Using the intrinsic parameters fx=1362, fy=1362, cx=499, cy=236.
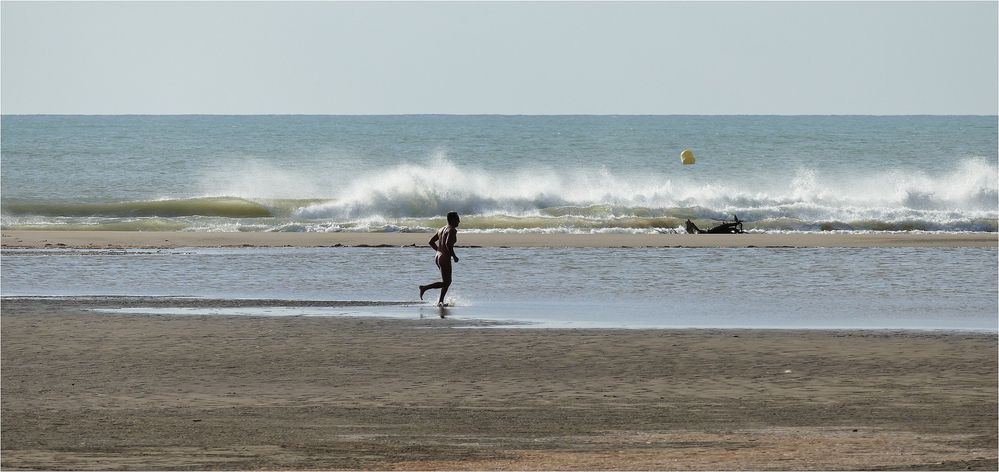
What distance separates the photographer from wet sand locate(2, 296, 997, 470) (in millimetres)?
8812

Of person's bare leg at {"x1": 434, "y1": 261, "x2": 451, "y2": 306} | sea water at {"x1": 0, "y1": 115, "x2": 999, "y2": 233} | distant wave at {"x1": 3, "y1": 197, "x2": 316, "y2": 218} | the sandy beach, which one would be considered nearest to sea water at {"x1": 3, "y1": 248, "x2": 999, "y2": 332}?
person's bare leg at {"x1": 434, "y1": 261, "x2": 451, "y2": 306}

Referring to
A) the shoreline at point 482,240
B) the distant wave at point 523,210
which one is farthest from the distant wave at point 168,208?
the shoreline at point 482,240

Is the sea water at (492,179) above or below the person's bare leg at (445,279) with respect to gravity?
above

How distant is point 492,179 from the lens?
62125 millimetres

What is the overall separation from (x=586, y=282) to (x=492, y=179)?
41.0 meters

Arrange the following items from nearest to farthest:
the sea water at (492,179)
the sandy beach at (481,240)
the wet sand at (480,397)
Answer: the wet sand at (480,397), the sandy beach at (481,240), the sea water at (492,179)

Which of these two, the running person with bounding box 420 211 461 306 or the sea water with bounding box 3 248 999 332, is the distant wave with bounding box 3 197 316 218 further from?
the running person with bounding box 420 211 461 306

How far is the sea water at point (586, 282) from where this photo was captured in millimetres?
17125

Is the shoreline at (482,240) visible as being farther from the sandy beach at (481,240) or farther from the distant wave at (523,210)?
the distant wave at (523,210)

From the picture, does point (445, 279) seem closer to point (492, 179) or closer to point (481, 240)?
point (481, 240)

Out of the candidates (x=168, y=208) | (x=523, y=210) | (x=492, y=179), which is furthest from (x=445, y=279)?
(x=492, y=179)

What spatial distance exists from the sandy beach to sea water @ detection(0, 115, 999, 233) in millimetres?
3437

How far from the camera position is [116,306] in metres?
17.8

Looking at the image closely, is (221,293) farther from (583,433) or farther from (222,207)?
(222,207)
